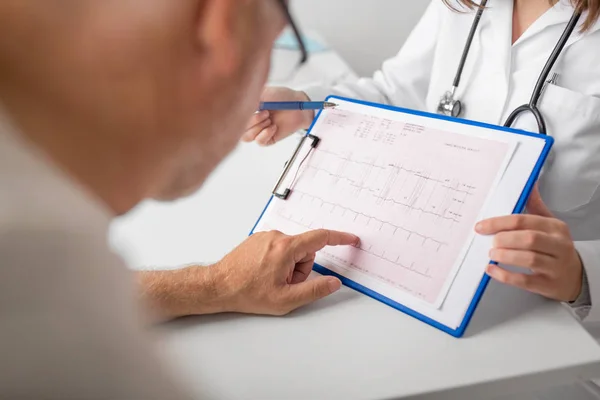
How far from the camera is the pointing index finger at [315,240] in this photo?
63 cm

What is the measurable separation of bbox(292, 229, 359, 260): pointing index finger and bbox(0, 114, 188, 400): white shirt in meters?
0.35

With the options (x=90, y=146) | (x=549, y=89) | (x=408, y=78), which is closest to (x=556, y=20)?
(x=549, y=89)

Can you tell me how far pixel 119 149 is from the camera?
1.03 feet

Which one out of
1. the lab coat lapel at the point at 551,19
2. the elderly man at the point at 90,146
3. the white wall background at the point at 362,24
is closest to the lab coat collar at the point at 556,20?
the lab coat lapel at the point at 551,19

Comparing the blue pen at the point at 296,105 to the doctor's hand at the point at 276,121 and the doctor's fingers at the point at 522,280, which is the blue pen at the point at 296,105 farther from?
the doctor's fingers at the point at 522,280

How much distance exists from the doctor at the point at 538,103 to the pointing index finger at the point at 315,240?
0.17 meters

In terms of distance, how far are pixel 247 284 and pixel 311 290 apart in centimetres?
7

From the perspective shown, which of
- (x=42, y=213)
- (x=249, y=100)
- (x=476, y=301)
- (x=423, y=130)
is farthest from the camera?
(x=423, y=130)

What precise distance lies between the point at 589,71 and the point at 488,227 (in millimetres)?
368

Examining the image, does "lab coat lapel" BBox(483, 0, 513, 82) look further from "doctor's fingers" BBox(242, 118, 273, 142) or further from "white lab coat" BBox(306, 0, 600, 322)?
"doctor's fingers" BBox(242, 118, 273, 142)

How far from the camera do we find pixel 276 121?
93 centimetres

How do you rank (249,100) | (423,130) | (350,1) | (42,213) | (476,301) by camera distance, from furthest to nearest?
1. (350,1)
2. (423,130)
3. (476,301)
4. (249,100)
5. (42,213)

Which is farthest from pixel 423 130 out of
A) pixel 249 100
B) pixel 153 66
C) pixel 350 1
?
pixel 350 1

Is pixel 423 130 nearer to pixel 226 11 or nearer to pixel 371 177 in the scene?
pixel 371 177
